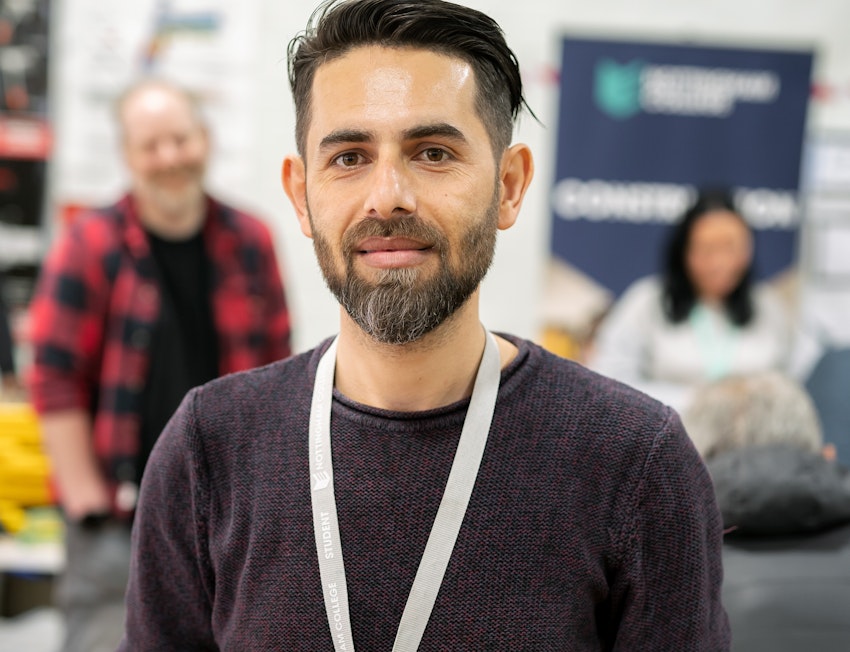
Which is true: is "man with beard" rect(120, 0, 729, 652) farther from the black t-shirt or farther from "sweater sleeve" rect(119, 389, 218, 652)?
the black t-shirt

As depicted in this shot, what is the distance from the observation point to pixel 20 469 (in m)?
3.73

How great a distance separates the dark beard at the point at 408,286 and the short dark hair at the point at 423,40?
0.50ft

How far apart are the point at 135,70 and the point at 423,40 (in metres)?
3.57

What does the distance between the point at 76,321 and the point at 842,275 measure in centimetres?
356

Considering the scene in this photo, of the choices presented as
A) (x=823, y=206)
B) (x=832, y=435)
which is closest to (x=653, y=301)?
(x=823, y=206)

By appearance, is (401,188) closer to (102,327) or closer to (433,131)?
(433,131)

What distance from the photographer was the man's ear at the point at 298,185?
1263 mm

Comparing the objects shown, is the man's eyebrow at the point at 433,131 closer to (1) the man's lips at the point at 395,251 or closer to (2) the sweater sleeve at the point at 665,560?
(1) the man's lips at the point at 395,251

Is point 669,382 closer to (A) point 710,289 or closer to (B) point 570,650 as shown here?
(A) point 710,289

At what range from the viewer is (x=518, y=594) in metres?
1.13

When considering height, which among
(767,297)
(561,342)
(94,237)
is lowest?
(561,342)

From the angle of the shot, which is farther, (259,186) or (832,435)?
(259,186)

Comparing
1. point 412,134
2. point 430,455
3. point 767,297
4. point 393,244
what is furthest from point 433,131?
point 767,297

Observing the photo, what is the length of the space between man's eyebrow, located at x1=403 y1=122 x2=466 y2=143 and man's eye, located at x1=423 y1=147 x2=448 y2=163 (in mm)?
19
